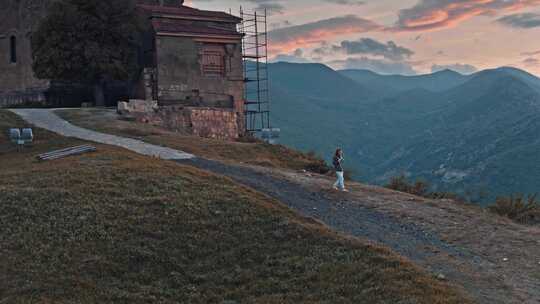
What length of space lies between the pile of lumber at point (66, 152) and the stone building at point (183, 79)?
11188 millimetres

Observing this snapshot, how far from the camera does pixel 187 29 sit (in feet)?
122

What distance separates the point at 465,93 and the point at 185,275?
630 feet

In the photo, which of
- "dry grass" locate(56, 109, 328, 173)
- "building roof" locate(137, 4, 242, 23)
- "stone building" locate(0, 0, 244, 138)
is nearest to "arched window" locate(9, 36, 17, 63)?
"stone building" locate(0, 0, 244, 138)

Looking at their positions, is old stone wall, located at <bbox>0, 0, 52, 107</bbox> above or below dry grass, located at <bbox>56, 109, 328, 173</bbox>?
above

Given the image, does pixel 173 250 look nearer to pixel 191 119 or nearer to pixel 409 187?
pixel 409 187

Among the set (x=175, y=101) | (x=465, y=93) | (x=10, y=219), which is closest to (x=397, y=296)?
(x=10, y=219)

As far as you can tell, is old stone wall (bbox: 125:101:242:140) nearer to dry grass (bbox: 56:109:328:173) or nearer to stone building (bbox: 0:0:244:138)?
stone building (bbox: 0:0:244:138)

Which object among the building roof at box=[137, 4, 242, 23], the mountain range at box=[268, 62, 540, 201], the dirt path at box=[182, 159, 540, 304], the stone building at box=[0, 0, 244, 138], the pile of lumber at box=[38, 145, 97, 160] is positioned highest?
the building roof at box=[137, 4, 242, 23]

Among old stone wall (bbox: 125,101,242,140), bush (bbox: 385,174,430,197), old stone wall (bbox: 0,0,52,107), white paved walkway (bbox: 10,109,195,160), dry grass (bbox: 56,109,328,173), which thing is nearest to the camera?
bush (bbox: 385,174,430,197)

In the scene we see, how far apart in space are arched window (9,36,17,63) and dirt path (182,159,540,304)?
29769 millimetres

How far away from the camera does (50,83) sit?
4200cm

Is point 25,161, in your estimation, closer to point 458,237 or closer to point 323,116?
point 458,237

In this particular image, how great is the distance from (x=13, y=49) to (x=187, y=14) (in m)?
15.8

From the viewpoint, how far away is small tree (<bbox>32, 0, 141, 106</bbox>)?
35.8 meters
